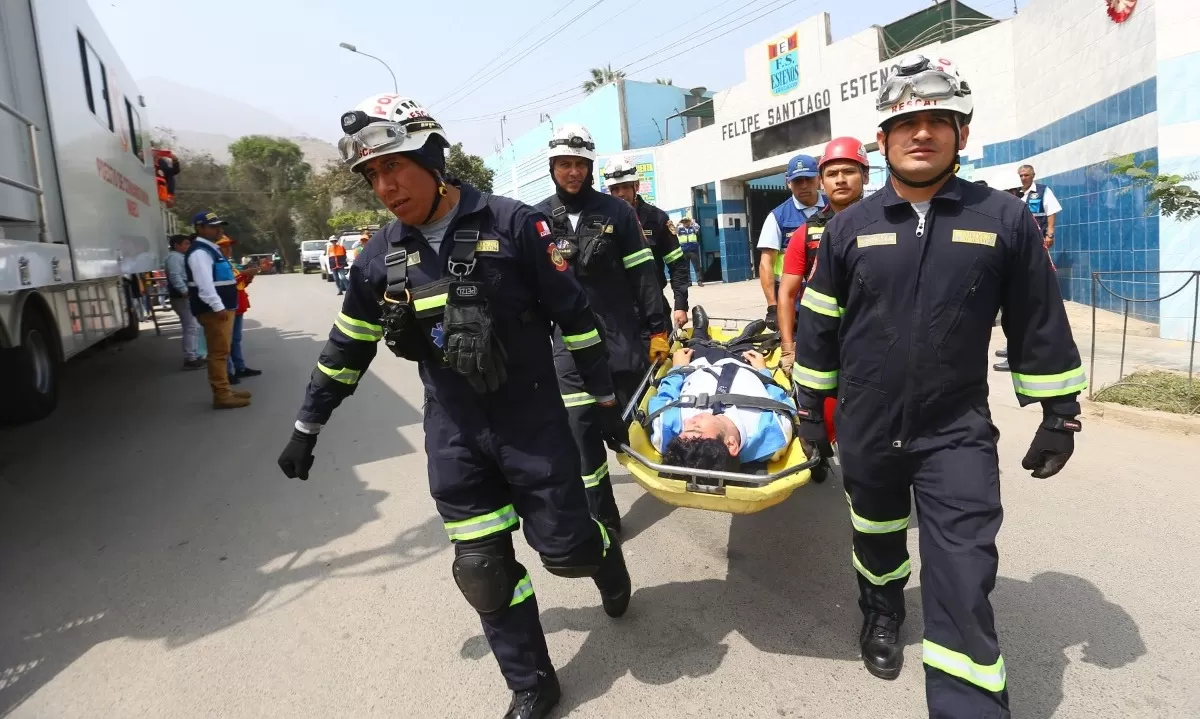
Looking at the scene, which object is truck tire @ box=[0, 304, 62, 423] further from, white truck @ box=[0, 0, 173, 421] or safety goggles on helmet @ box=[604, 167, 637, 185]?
safety goggles on helmet @ box=[604, 167, 637, 185]

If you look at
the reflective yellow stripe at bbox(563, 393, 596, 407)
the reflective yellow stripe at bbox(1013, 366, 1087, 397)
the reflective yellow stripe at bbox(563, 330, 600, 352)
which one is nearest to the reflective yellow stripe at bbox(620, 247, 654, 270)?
the reflective yellow stripe at bbox(563, 393, 596, 407)

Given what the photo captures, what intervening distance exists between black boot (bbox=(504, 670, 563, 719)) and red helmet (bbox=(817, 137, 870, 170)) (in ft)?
9.29

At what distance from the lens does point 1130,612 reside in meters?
2.80

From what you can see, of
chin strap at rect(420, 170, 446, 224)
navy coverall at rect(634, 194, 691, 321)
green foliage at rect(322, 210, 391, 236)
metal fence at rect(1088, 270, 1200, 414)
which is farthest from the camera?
green foliage at rect(322, 210, 391, 236)

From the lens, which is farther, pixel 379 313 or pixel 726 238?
pixel 726 238

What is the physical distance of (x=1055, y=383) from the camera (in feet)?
7.19

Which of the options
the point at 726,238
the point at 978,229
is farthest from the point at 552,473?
the point at 726,238

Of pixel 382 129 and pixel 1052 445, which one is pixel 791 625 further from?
→ pixel 382 129

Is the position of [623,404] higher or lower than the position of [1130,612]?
higher

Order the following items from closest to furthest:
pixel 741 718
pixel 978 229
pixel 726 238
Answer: pixel 978 229, pixel 741 718, pixel 726 238

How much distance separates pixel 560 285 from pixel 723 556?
5.94 feet

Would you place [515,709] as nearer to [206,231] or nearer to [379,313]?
[379,313]

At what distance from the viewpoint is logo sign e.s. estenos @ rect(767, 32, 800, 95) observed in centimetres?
1577

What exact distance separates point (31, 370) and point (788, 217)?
195 inches
